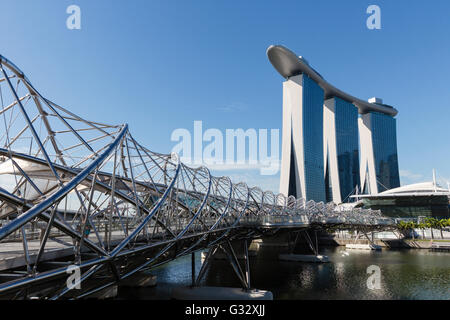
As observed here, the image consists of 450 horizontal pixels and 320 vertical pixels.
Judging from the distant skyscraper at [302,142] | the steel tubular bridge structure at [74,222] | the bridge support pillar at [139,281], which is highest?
the distant skyscraper at [302,142]

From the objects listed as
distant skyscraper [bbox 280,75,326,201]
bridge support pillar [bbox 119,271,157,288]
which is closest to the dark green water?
bridge support pillar [bbox 119,271,157,288]

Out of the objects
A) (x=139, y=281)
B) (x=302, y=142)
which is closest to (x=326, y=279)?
(x=139, y=281)

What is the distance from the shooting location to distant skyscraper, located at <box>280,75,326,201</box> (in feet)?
532

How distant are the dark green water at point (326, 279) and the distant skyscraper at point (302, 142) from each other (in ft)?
337

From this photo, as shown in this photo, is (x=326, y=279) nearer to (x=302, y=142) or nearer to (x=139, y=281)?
(x=139, y=281)

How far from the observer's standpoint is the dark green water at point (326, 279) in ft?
114

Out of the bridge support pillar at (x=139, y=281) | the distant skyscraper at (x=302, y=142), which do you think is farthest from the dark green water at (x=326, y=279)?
the distant skyscraper at (x=302, y=142)

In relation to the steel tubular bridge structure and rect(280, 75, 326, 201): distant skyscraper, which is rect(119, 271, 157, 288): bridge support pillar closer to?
the steel tubular bridge structure

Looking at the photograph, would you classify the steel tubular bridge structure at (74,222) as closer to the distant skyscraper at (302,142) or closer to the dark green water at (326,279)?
the dark green water at (326,279)

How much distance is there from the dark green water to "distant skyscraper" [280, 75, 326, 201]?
10260cm

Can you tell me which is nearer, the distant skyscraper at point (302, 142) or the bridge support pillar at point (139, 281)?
the bridge support pillar at point (139, 281)

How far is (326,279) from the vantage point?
4347cm
